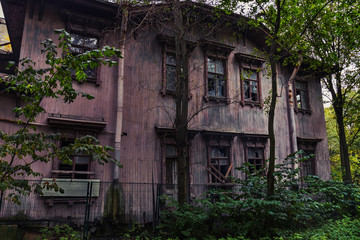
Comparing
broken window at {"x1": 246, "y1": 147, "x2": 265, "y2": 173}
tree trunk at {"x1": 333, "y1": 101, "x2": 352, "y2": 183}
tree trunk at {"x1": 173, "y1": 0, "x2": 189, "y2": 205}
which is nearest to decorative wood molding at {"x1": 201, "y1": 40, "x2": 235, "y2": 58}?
tree trunk at {"x1": 173, "y1": 0, "x2": 189, "y2": 205}

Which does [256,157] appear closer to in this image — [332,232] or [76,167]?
[332,232]

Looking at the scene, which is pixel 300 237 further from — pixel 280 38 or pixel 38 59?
pixel 38 59

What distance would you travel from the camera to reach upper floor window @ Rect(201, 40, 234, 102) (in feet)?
44.5

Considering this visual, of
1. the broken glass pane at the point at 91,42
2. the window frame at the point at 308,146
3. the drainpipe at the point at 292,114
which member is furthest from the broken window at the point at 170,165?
the window frame at the point at 308,146

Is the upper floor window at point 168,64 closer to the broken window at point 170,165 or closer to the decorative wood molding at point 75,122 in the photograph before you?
the broken window at point 170,165

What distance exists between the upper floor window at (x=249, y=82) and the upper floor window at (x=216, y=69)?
0.86 m

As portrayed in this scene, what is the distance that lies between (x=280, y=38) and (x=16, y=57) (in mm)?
13808

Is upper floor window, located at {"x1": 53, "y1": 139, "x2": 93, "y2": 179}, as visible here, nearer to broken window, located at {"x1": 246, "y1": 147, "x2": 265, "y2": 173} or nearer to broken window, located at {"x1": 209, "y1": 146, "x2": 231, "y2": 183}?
broken window, located at {"x1": 209, "y1": 146, "x2": 231, "y2": 183}

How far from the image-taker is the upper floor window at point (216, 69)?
13568 mm

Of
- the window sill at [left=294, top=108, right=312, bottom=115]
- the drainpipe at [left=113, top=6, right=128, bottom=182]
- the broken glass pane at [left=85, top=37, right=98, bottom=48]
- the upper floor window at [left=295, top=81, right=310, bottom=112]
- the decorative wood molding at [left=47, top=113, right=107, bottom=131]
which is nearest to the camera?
the decorative wood molding at [left=47, top=113, right=107, bottom=131]

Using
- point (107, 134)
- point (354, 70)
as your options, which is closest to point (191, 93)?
point (107, 134)

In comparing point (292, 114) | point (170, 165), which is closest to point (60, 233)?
point (170, 165)

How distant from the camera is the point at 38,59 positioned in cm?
1030

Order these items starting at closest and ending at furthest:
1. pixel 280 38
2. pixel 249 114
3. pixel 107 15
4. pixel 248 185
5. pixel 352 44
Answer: pixel 248 185, pixel 107 15, pixel 280 38, pixel 352 44, pixel 249 114
